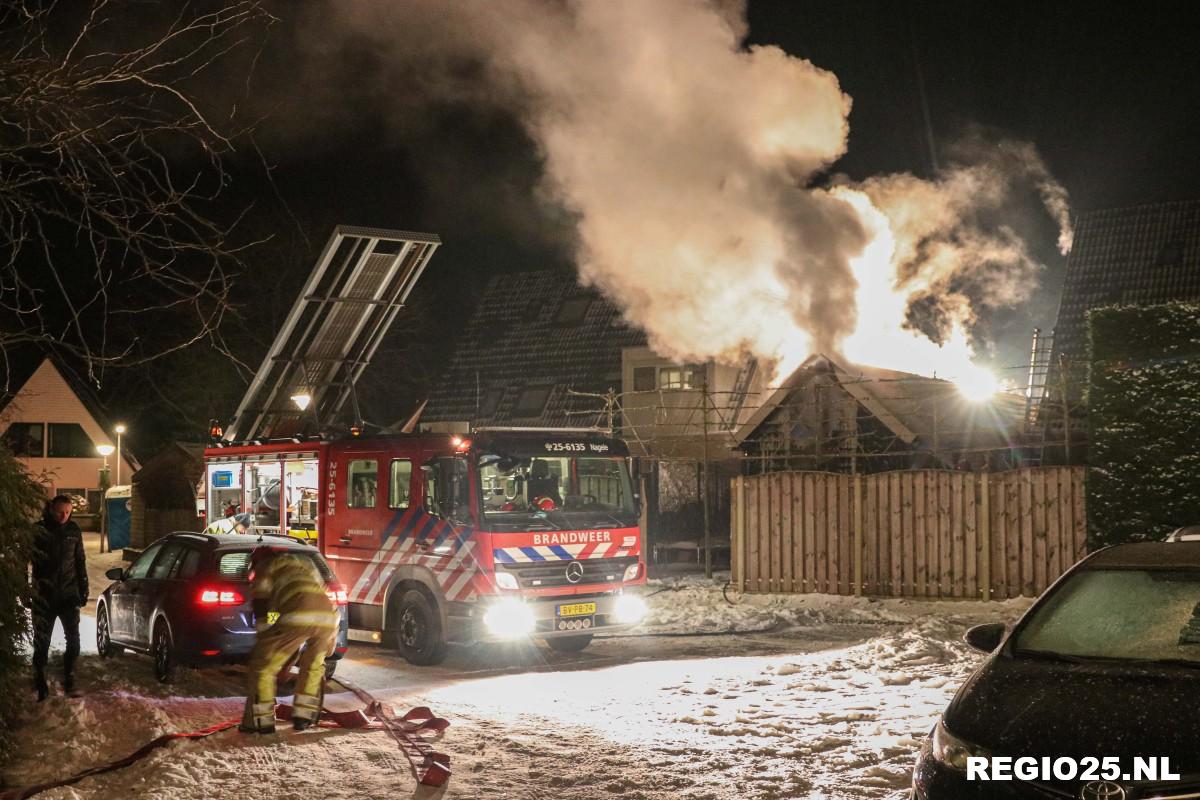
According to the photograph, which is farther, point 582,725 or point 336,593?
point 336,593

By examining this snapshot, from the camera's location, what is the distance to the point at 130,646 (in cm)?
1270

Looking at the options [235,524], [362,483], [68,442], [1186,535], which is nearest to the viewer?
[1186,535]

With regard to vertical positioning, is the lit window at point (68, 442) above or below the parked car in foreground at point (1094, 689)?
above

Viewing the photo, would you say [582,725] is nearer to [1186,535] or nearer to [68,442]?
[1186,535]

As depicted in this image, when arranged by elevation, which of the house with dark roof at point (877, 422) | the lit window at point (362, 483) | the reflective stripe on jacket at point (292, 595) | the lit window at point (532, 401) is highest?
the lit window at point (532, 401)

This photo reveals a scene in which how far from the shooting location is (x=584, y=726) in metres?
9.60

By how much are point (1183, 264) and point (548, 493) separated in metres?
23.0

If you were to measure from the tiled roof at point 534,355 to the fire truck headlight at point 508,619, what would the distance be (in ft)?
74.0

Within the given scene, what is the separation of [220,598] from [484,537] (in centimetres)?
292

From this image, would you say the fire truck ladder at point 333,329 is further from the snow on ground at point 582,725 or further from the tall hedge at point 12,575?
the tall hedge at point 12,575

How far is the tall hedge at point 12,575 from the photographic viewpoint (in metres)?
8.08

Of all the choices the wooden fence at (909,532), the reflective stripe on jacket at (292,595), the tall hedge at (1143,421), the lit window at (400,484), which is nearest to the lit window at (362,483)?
the lit window at (400,484)

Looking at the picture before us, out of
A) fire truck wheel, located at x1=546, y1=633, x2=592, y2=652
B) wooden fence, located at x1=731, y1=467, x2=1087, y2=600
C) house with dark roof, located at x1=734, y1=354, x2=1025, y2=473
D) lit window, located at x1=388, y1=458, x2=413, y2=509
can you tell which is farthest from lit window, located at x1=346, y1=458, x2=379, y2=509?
house with dark roof, located at x1=734, y1=354, x2=1025, y2=473

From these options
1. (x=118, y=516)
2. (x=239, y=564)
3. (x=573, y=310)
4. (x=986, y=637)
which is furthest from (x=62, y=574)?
(x=573, y=310)
